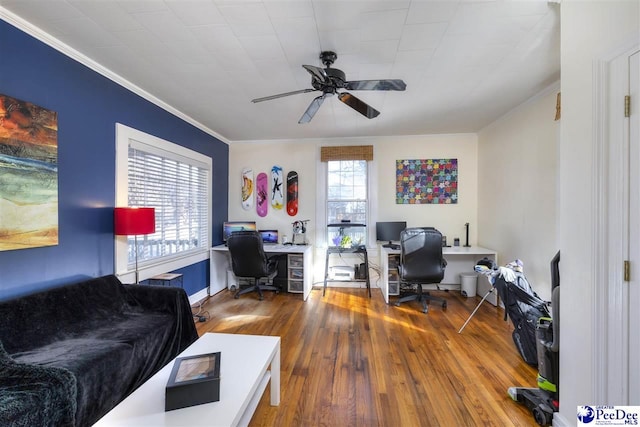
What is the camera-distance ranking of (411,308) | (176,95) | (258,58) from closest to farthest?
(258,58), (176,95), (411,308)

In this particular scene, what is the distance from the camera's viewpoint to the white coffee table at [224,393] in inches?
41.5

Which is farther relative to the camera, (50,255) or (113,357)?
(50,255)

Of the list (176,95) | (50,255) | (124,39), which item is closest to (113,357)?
(50,255)

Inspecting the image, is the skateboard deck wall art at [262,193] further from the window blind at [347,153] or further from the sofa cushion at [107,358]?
the sofa cushion at [107,358]

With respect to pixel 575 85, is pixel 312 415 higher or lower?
lower

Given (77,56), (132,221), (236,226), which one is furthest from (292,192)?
(77,56)

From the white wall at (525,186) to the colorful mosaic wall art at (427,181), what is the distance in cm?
46

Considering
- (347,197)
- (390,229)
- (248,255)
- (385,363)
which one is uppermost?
(347,197)

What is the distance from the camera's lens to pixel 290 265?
4.05m

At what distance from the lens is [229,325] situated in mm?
2879

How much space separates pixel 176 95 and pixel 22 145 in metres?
1.42

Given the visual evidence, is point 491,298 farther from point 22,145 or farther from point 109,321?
point 22,145

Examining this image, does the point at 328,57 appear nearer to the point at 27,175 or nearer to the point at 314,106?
the point at 314,106

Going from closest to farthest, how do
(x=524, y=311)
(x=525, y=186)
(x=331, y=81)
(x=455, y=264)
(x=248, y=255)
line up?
1. (x=331, y=81)
2. (x=524, y=311)
3. (x=525, y=186)
4. (x=248, y=255)
5. (x=455, y=264)
